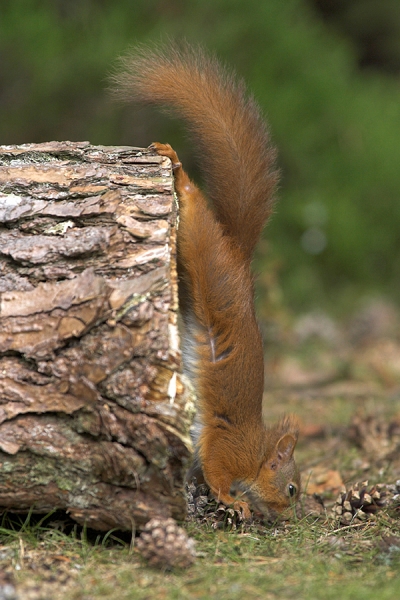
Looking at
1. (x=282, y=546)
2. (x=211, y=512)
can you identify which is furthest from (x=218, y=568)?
(x=211, y=512)

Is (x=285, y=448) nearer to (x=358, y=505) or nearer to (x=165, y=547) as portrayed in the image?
(x=358, y=505)

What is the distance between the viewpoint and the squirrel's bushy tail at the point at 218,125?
2959 millimetres

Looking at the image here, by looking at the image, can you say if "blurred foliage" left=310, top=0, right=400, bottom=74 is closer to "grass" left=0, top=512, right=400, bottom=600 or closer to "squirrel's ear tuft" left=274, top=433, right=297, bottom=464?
"squirrel's ear tuft" left=274, top=433, right=297, bottom=464

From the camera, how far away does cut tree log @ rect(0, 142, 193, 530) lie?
211 centimetres

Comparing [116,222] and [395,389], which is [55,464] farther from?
[395,389]

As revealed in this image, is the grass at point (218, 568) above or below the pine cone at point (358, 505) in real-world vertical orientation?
below

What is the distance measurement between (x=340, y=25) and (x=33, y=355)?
10182 millimetres

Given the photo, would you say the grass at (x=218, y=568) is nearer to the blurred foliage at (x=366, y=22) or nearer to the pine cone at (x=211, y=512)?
the pine cone at (x=211, y=512)

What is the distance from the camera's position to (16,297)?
226 centimetres

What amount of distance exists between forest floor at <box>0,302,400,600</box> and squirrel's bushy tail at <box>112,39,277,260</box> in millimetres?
1090

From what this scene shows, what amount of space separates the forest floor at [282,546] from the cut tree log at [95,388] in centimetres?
13

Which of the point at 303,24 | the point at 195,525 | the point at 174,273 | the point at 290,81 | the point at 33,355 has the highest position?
the point at 303,24

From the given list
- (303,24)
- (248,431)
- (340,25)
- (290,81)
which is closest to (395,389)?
(248,431)

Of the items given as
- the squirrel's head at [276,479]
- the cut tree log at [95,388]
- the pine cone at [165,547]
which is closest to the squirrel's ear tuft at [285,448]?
the squirrel's head at [276,479]
